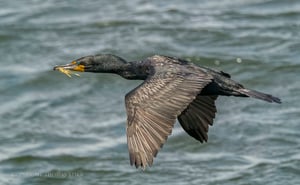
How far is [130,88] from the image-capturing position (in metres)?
14.6

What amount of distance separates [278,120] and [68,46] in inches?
165

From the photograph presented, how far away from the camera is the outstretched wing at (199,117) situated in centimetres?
1007

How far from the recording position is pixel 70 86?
15.0 m

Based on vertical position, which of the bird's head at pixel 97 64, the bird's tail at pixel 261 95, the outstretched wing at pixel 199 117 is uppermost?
the bird's head at pixel 97 64

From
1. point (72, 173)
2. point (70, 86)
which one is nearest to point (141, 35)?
point (70, 86)

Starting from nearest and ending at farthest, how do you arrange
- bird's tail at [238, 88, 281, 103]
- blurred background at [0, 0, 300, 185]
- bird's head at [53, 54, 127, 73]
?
bird's tail at [238, 88, 281, 103], bird's head at [53, 54, 127, 73], blurred background at [0, 0, 300, 185]

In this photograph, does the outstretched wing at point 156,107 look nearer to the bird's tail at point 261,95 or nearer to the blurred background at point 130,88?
the bird's tail at point 261,95

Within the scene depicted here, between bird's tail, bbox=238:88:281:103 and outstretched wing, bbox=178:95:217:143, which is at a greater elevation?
bird's tail, bbox=238:88:281:103

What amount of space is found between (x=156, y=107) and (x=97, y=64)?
4.78ft

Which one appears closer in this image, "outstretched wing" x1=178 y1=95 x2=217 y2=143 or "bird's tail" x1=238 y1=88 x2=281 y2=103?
"bird's tail" x1=238 y1=88 x2=281 y2=103

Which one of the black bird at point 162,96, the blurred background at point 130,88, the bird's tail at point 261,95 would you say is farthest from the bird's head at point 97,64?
Result: the blurred background at point 130,88

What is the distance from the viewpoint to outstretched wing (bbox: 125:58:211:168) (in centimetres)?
840

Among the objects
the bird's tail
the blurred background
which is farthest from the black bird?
the blurred background

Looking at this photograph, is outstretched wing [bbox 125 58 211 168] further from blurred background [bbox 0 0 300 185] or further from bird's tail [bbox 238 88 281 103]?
blurred background [bbox 0 0 300 185]
